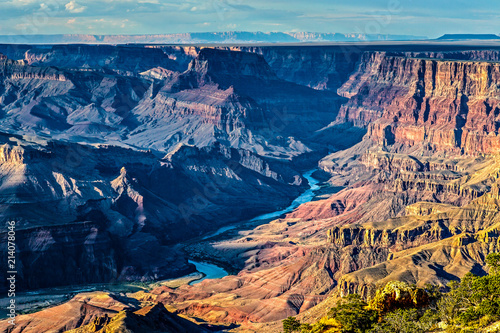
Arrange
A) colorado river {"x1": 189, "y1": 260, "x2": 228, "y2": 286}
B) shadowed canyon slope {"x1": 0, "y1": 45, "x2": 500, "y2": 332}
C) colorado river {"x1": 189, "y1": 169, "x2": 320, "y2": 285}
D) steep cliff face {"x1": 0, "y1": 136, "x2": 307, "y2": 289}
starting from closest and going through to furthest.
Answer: shadowed canyon slope {"x1": 0, "y1": 45, "x2": 500, "y2": 332} < colorado river {"x1": 189, "y1": 260, "x2": 228, "y2": 286} < steep cliff face {"x1": 0, "y1": 136, "x2": 307, "y2": 289} < colorado river {"x1": 189, "y1": 169, "x2": 320, "y2": 285}

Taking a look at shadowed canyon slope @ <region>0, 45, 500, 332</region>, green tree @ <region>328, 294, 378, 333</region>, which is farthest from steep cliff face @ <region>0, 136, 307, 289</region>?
green tree @ <region>328, 294, 378, 333</region>

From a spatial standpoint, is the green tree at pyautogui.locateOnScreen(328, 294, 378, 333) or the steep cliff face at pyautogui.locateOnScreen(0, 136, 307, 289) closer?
the green tree at pyautogui.locateOnScreen(328, 294, 378, 333)

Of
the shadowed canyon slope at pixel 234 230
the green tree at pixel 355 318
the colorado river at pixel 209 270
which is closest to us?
the green tree at pixel 355 318

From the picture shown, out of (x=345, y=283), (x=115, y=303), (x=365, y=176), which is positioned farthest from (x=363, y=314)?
(x=365, y=176)

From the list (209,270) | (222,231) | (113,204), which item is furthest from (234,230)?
(209,270)

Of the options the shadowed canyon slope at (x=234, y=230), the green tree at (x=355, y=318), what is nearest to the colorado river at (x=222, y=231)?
the shadowed canyon slope at (x=234, y=230)

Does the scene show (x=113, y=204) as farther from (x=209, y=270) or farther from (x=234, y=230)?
(x=209, y=270)

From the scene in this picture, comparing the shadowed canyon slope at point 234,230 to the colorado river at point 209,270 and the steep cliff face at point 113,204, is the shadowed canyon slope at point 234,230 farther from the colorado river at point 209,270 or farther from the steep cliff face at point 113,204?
the colorado river at point 209,270

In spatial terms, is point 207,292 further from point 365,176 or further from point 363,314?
point 365,176

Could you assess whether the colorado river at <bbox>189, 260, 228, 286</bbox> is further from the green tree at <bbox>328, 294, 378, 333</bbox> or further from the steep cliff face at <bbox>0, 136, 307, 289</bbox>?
the green tree at <bbox>328, 294, 378, 333</bbox>

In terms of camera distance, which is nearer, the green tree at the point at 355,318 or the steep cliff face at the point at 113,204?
the green tree at the point at 355,318

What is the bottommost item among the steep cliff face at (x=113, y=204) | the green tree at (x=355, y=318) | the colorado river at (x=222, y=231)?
the colorado river at (x=222, y=231)
